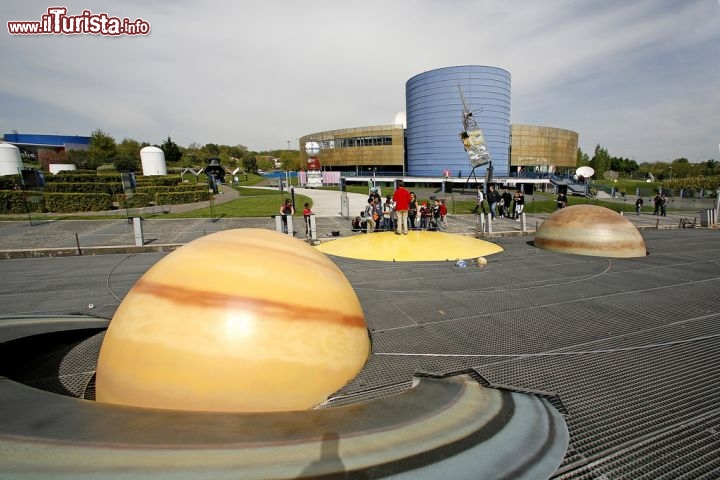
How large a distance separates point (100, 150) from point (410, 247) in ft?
287

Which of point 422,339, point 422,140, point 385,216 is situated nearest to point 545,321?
point 422,339

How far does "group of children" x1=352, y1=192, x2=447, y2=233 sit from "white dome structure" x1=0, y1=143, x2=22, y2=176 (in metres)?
56.6

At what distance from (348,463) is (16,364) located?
5.00 m

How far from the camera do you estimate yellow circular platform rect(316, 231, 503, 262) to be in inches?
488

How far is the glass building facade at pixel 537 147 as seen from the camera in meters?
81.8

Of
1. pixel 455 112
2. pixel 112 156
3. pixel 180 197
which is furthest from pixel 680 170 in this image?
pixel 112 156

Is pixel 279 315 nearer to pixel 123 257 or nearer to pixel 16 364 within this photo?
pixel 16 364

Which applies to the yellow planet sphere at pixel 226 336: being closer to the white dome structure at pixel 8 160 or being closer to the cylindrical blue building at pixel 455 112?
the white dome structure at pixel 8 160

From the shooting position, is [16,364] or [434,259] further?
[434,259]

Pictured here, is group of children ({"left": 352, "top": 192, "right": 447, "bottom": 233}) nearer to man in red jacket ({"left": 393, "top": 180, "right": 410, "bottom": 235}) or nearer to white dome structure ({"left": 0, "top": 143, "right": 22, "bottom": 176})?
man in red jacket ({"left": 393, "top": 180, "right": 410, "bottom": 235})

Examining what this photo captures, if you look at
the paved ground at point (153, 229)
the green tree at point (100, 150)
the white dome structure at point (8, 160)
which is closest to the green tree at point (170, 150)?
the green tree at point (100, 150)

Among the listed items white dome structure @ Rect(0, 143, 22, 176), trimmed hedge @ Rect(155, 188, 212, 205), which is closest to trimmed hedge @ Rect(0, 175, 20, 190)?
trimmed hedge @ Rect(155, 188, 212, 205)

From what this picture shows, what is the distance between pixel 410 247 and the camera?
512 inches

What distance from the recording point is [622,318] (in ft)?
21.9
